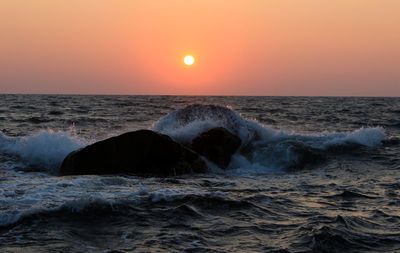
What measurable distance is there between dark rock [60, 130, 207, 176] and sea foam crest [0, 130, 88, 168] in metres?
1.48

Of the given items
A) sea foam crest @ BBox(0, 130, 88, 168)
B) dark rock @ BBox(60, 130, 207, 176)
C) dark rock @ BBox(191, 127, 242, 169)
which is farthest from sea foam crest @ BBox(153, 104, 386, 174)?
sea foam crest @ BBox(0, 130, 88, 168)

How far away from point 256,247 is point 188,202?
183 cm

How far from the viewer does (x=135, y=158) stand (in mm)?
8578

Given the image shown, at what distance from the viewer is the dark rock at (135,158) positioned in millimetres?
8375

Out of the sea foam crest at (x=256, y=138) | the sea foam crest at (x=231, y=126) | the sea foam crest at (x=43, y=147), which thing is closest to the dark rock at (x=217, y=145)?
the sea foam crest at (x=256, y=138)

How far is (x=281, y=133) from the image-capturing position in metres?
12.6

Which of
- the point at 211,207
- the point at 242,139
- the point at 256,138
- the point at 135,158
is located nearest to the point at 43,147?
the point at 135,158

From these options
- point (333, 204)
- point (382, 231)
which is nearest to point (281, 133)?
point (333, 204)

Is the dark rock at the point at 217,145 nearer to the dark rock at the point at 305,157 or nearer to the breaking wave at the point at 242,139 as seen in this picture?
the breaking wave at the point at 242,139

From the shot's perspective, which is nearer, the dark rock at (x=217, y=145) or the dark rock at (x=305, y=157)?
the dark rock at (x=217, y=145)

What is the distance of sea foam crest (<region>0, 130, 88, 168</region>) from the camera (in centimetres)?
999

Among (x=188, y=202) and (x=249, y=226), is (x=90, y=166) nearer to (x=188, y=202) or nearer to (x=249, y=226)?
(x=188, y=202)

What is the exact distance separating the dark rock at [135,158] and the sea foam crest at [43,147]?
1.48 meters

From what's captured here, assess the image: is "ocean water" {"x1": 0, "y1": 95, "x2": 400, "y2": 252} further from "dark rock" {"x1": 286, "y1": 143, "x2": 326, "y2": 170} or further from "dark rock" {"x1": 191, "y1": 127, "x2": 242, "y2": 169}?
"dark rock" {"x1": 191, "y1": 127, "x2": 242, "y2": 169}
